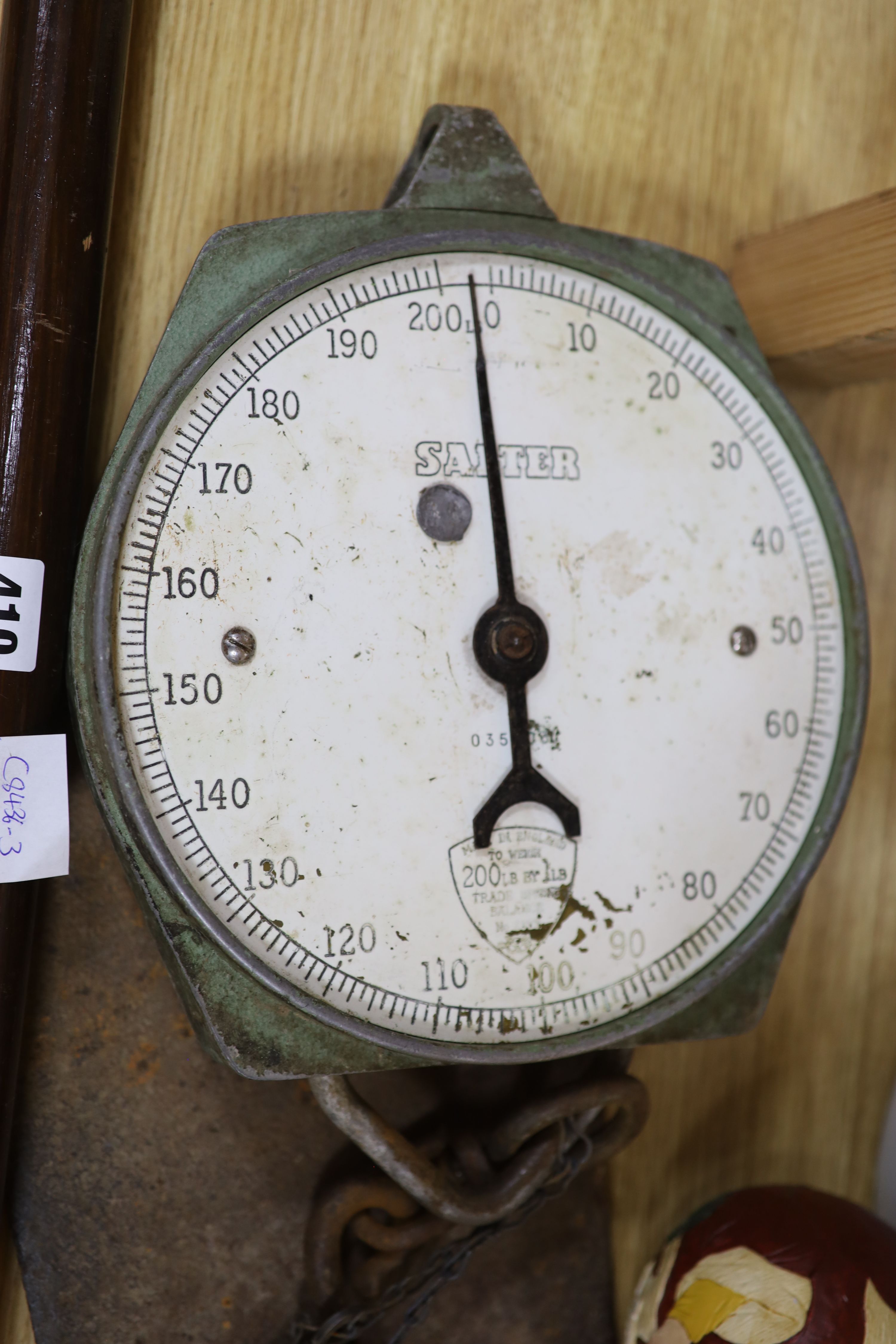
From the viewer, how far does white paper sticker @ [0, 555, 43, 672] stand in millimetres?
737

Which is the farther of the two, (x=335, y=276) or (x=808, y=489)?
(x=808, y=489)

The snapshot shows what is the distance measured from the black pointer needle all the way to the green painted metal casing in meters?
0.09

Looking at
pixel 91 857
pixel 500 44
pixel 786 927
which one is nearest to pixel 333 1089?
pixel 91 857

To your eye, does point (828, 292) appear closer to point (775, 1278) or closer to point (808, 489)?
point (808, 489)

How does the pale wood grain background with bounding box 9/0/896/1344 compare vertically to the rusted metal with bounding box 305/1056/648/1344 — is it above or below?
above

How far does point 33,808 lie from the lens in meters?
0.76

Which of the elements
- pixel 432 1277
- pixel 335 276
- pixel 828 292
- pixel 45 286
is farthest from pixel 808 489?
pixel 432 1277

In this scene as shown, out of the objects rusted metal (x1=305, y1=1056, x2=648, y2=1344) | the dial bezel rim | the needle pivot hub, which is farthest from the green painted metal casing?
the needle pivot hub

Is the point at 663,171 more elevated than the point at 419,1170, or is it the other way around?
the point at 663,171

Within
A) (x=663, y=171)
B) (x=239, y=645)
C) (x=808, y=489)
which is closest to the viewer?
(x=239, y=645)

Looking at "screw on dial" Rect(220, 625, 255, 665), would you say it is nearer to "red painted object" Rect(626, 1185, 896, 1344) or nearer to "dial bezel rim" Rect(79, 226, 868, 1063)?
"dial bezel rim" Rect(79, 226, 868, 1063)

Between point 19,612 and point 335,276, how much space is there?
1.07ft

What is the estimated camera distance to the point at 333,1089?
800 mm

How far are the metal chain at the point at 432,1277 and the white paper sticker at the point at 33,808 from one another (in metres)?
0.43
